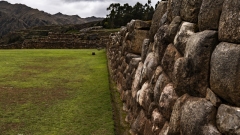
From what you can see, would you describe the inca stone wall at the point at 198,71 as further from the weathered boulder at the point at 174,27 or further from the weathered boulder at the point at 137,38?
the weathered boulder at the point at 137,38

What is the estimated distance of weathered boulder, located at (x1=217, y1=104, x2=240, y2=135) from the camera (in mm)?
2236

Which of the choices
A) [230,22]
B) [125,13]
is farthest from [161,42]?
[125,13]

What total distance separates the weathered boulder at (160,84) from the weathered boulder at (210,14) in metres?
1.19

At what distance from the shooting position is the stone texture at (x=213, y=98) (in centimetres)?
258

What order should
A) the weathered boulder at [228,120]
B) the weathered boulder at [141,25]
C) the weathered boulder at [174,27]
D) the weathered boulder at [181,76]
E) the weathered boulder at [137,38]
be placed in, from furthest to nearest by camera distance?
the weathered boulder at [137,38]
the weathered boulder at [141,25]
the weathered boulder at [174,27]
the weathered boulder at [181,76]
the weathered boulder at [228,120]

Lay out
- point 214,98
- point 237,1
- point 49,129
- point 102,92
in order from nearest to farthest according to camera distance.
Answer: point 237,1, point 214,98, point 49,129, point 102,92

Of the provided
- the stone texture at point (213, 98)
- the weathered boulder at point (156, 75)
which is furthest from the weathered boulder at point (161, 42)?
the stone texture at point (213, 98)

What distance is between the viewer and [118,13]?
8350cm

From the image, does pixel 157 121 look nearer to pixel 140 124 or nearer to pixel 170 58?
pixel 170 58

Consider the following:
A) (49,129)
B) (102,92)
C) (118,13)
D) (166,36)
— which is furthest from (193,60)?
(118,13)

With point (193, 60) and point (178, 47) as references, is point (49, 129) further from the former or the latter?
point (193, 60)

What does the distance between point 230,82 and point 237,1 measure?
0.68 meters

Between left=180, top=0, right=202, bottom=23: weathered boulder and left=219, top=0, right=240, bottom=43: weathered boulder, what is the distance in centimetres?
74

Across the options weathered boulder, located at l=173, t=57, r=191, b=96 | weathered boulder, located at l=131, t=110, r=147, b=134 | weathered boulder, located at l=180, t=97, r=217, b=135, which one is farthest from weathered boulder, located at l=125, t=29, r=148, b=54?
weathered boulder, located at l=180, t=97, r=217, b=135
